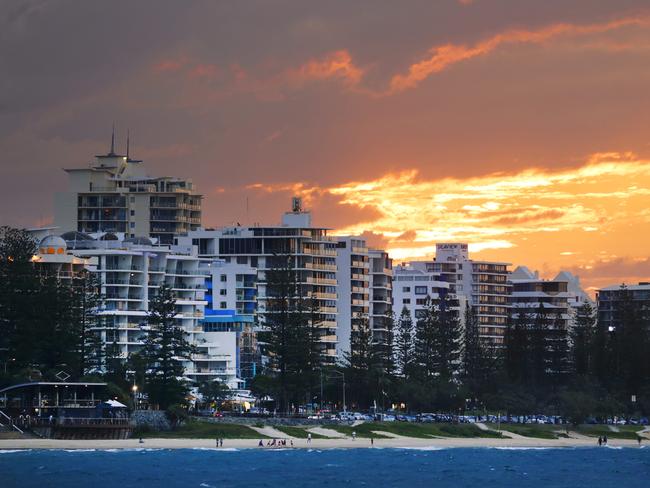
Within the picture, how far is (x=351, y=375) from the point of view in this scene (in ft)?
585

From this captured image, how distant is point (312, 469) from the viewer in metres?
127

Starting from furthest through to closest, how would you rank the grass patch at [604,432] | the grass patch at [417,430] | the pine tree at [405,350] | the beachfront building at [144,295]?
the pine tree at [405,350] < the beachfront building at [144,295] < the grass patch at [604,432] < the grass patch at [417,430]

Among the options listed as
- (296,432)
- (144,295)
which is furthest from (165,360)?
(144,295)

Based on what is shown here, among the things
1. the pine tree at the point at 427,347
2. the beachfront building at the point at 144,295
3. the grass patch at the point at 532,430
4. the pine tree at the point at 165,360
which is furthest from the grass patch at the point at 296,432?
the pine tree at the point at 427,347

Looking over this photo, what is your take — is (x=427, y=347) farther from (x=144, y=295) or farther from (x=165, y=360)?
(x=165, y=360)

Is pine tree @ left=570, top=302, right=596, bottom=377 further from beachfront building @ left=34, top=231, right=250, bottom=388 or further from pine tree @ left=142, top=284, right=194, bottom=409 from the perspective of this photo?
pine tree @ left=142, top=284, right=194, bottom=409

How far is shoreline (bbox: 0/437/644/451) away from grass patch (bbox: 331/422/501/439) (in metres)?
1.28

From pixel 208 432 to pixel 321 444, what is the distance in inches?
465

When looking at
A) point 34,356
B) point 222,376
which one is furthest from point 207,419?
point 222,376

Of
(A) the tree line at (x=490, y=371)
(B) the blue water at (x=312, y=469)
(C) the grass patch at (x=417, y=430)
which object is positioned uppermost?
(A) the tree line at (x=490, y=371)

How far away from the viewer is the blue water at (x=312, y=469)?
371ft

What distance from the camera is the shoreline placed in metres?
129

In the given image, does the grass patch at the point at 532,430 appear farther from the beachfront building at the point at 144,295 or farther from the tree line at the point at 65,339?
the tree line at the point at 65,339

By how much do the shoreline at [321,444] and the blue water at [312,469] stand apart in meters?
0.79
